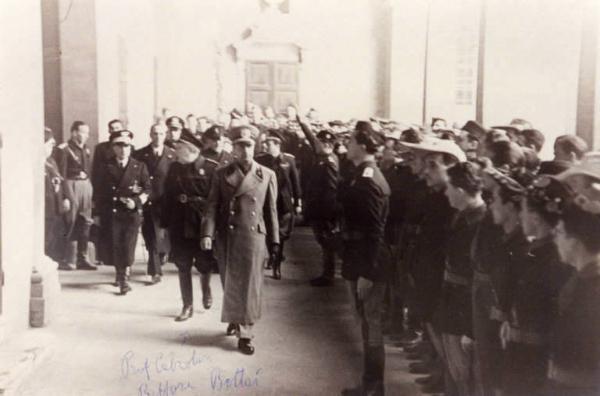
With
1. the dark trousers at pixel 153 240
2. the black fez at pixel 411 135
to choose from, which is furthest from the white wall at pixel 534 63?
the dark trousers at pixel 153 240

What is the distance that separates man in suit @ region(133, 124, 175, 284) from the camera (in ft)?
16.5

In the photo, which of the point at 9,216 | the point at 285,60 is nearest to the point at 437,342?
the point at 285,60

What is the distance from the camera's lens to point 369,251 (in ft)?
12.4

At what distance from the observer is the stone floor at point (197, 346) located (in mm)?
3826

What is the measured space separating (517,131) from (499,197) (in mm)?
1147

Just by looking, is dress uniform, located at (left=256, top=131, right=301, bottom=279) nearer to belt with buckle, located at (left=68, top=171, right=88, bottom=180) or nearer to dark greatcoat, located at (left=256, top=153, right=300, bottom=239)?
dark greatcoat, located at (left=256, top=153, right=300, bottom=239)

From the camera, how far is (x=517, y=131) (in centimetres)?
418

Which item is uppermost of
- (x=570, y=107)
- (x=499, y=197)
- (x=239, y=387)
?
(x=570, y=107)

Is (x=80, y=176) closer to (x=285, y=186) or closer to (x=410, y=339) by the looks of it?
(x=285, y=186)

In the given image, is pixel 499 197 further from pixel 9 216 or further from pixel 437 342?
pixel 9 216

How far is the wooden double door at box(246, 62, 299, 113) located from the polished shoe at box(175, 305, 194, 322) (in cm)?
125

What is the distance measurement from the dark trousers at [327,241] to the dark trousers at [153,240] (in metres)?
1.05
